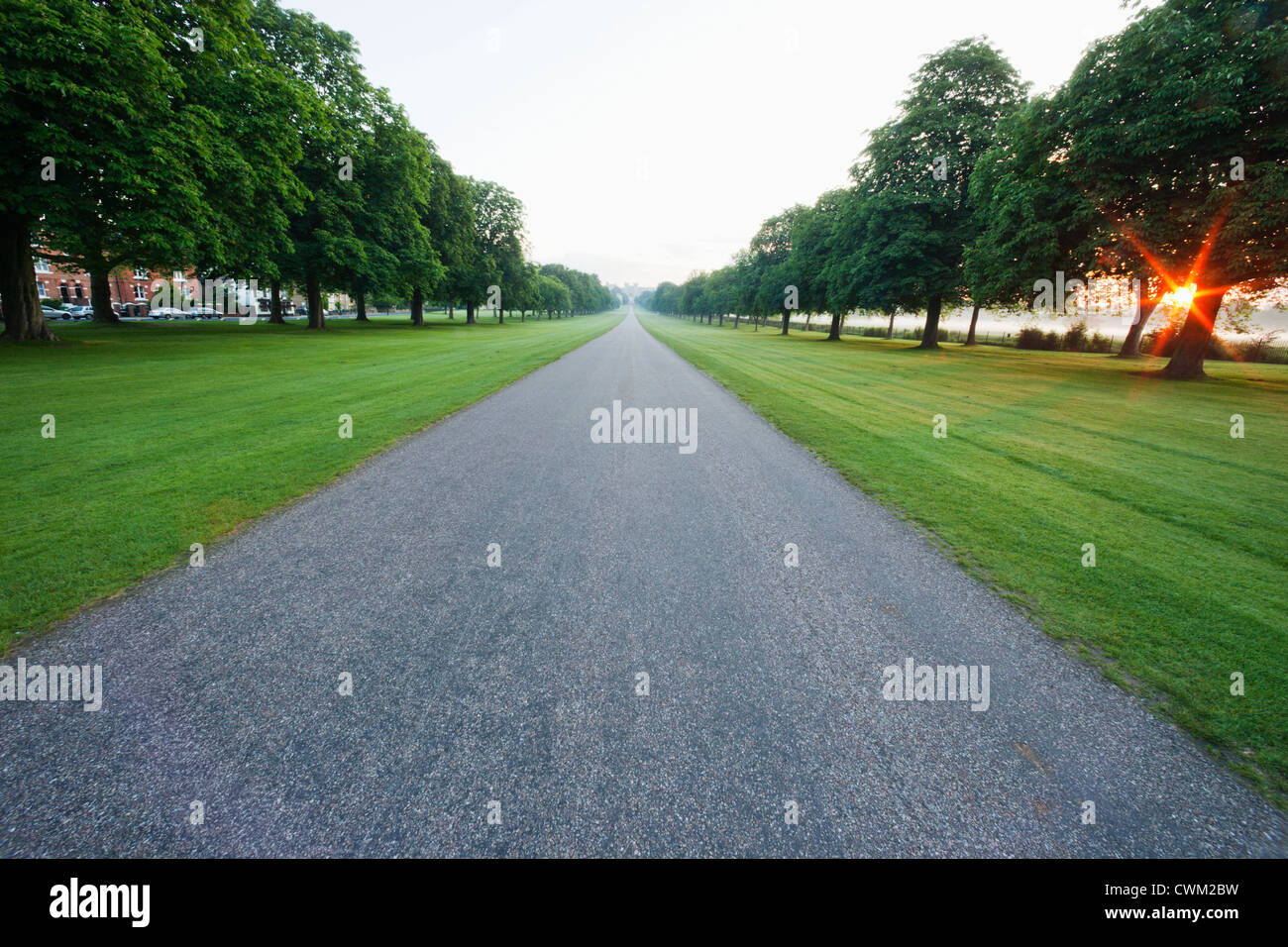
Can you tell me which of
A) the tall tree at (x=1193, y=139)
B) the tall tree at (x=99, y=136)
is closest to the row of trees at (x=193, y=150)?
the tall tree at (x=99, y=136)

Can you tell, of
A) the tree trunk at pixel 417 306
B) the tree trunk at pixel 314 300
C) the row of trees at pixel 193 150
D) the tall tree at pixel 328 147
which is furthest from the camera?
the tree trunk at pixel 417 306

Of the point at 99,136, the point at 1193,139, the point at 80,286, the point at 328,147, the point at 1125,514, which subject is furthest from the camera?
the point at 80,286

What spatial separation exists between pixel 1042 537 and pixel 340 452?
9830mm

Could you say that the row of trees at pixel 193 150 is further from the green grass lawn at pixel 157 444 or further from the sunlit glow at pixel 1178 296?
the sunlit glow at pixel 1178 296

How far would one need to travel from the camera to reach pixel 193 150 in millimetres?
17453

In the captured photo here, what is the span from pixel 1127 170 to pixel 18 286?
43.2 m

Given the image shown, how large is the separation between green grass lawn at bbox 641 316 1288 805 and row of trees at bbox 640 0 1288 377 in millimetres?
6073

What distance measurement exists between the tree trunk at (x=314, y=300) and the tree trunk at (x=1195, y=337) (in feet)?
152

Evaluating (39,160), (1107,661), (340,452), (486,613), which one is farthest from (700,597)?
(39,160)

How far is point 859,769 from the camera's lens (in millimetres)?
2529

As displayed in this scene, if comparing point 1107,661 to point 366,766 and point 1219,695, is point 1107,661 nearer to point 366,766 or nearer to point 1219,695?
point 1219,695

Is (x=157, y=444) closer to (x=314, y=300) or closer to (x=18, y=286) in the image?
(x=18, y=286)

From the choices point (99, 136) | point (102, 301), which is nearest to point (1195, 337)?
point (99, 136)

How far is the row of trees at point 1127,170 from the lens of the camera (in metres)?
15.2
